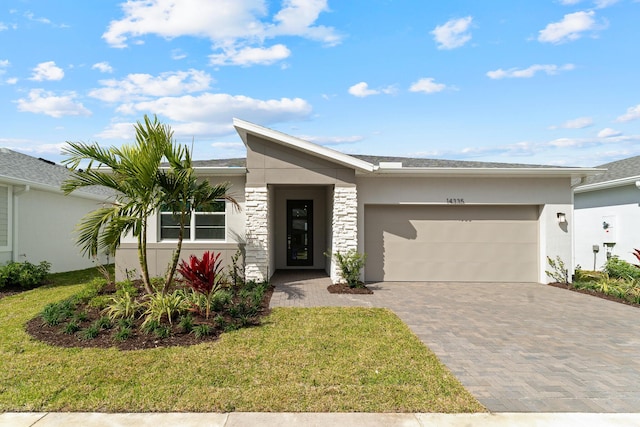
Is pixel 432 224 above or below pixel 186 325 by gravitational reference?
above

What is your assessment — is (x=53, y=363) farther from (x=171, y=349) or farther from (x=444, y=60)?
(x=444, y=60)

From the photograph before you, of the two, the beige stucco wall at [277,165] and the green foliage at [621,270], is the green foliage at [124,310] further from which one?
the green foliage at [621,270]

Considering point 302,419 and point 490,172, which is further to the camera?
point 490,172

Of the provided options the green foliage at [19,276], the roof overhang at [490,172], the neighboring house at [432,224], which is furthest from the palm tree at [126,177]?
the roof overhang at [490,172]

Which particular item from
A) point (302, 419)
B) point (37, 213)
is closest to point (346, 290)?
point (302, 419)

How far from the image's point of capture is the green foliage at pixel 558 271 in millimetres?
10594

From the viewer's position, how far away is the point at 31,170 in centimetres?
1346

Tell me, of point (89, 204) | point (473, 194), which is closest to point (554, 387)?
point (473, 194)

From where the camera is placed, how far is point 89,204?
A: 15.5m

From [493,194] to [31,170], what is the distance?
1675cm

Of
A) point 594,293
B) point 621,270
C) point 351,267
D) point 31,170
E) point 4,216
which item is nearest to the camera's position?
point 594,293

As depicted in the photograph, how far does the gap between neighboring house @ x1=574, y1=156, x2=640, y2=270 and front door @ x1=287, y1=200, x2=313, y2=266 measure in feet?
29.6

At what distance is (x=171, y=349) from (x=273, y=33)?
9.46 m

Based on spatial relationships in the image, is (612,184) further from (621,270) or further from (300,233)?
(300,233)
